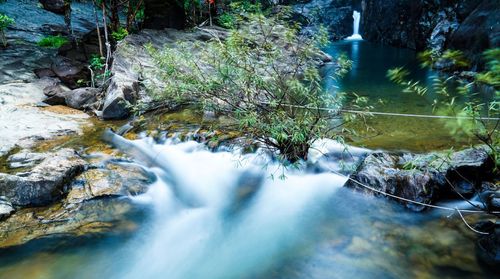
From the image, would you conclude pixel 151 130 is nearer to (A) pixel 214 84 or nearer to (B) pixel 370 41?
(A) pixel 214 84

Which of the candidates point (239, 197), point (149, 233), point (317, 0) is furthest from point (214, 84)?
point (317, 0)

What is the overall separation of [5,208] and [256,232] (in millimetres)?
3391

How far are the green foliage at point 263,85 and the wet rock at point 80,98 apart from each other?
4.24 metres

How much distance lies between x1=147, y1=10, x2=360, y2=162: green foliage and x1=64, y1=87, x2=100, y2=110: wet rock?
13.9 ft

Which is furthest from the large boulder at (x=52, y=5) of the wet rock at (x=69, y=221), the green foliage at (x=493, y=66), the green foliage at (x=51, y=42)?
the green foliage at (x=493, y=66)

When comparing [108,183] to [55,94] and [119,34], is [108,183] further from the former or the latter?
[119,34]

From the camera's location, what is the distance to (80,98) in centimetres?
862

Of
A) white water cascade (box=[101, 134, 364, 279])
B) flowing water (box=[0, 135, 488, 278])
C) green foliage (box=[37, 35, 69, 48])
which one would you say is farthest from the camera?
green foliage (box=[37, 35, 69, 48])

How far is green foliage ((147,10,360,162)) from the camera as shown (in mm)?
4723

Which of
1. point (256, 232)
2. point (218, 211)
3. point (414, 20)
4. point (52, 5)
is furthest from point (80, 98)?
point (414, 20)

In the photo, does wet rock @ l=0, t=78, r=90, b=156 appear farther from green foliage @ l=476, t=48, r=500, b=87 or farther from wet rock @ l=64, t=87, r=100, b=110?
green foliage @ l=476, t=48, r=500, b=87

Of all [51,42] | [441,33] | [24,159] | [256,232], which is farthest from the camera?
[441,33]

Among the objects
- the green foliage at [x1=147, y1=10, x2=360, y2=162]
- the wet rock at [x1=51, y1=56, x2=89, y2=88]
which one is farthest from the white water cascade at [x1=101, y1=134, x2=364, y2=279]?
the wet rock at [x1=51, y1=56, x2=89, y2=88]

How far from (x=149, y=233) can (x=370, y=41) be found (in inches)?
1117
